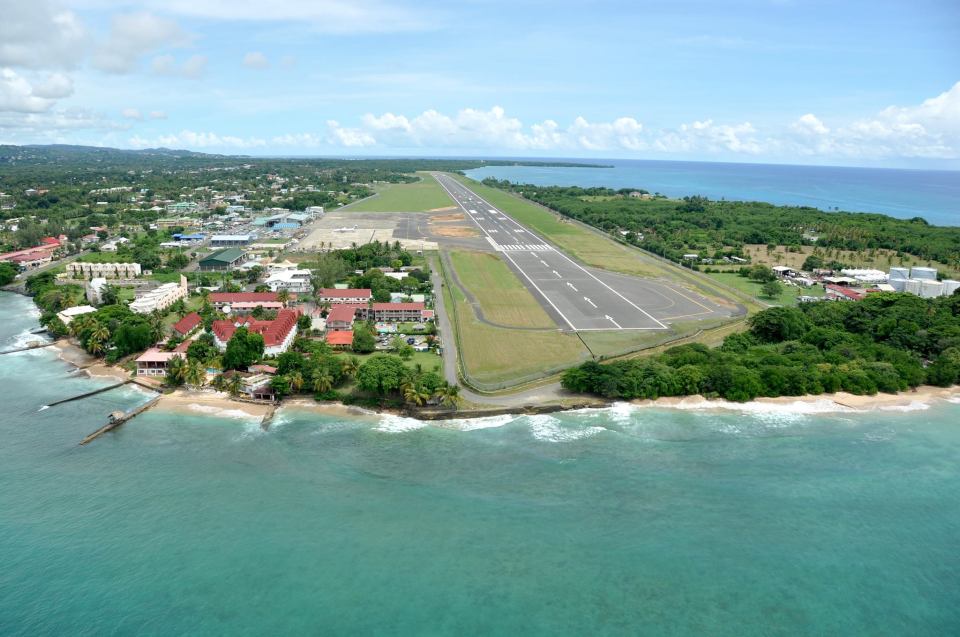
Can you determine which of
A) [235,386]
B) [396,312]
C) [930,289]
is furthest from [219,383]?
[930,289]

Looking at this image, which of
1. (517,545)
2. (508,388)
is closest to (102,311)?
(508,388)

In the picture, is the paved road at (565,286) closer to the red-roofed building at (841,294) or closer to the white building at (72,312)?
the red-roofed building at (841,294)

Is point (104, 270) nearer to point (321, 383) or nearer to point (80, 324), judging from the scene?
point (80, 324)

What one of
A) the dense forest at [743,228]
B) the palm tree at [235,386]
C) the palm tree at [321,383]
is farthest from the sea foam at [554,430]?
the dense forest at [743,228]

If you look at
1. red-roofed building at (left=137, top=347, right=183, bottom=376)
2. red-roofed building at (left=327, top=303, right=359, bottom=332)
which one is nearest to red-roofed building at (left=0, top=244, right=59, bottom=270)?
red-roofed building at (left=137, top=347, right=183, bottom=376)

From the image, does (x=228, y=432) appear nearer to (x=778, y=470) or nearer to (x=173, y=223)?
(x=778, y=470)
